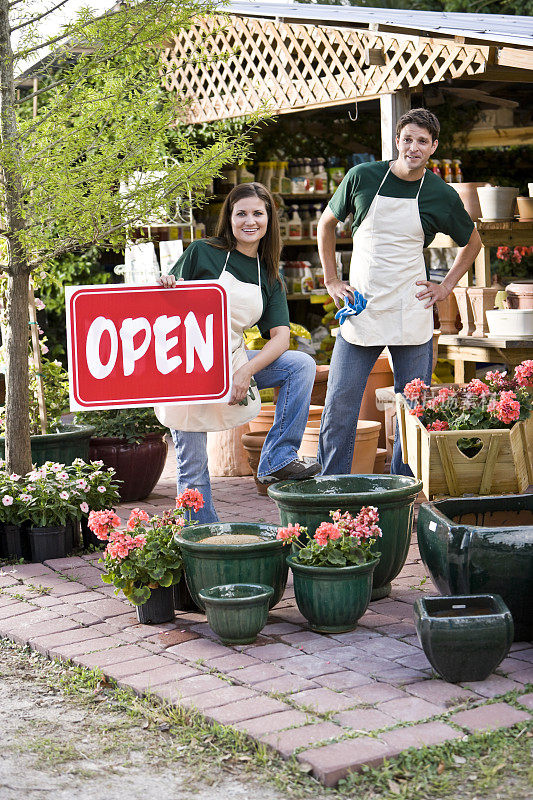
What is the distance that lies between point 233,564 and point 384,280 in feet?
6.18

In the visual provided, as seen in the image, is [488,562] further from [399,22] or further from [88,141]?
[399,22]

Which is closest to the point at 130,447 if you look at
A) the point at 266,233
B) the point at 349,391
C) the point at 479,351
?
the point at 349,391

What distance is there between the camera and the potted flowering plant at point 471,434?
15.3ft

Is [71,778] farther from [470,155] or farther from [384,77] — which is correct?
[470,155]

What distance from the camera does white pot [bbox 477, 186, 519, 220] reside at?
23.3 ft

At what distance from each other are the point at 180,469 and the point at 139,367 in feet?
2.11

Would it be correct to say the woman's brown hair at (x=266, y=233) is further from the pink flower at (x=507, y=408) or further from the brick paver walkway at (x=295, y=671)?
the brick paver walkway at (x=295, y=671)

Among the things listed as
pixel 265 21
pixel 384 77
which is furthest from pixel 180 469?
pixel 265 21

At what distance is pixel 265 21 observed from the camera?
27.8 feet

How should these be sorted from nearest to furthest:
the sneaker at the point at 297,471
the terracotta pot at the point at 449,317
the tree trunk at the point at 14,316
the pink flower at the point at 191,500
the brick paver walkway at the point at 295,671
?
the brick paver walkway at the point at 295,671, the pink flower at the point at 191,500, the sneaker at the point at 297,471, the tree trunk at the point at 14,316, the terracotta pot at the point at 449,317

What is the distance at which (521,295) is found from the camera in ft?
22.7

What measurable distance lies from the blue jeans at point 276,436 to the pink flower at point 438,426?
57cm

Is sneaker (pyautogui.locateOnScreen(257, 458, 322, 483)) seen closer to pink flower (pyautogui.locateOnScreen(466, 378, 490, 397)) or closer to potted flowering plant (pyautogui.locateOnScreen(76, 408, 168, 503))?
pink flower (pyautogui.locateOnScreen(466, 378, 490, 397))

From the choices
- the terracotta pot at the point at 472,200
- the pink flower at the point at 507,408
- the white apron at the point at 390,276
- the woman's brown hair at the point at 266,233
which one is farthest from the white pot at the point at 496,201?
the woman's brown hair at the point at 266,233
